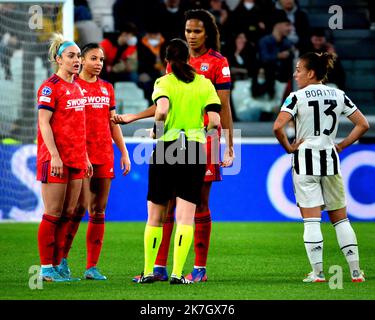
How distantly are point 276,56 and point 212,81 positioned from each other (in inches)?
318

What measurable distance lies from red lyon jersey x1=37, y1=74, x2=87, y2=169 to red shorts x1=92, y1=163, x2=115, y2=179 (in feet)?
1.02

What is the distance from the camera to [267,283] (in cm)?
756

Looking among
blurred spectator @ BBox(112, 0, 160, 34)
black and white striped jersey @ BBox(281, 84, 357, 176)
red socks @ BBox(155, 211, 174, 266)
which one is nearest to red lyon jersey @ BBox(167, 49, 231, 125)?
black and white striped jersey @ BBox(281, 84, 357, 176)

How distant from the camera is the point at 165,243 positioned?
7773mm

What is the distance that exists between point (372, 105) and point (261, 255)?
728 cm

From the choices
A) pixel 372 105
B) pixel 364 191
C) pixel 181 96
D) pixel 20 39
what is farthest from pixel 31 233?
pixel 372 105

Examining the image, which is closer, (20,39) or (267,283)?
(267,283)

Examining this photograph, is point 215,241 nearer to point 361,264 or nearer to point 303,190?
point 361,264

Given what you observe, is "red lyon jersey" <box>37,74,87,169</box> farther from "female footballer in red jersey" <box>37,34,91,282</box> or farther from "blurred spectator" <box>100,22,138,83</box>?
"blurred spectator" <box>100,22,138,83</box>

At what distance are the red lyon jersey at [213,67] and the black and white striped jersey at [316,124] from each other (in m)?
0.59

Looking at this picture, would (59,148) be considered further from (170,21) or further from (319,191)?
(170,21)

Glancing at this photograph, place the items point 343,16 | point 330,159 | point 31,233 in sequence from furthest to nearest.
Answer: point 343,16, point 31,233, point 330,159

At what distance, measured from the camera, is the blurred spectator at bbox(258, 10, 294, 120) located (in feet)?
51.9

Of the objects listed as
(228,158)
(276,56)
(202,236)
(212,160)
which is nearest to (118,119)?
(212,160)
